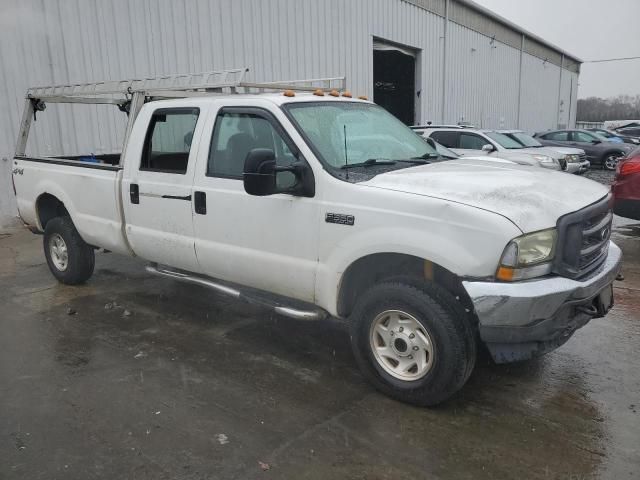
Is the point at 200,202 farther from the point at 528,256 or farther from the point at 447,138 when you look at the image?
the point at 447,138

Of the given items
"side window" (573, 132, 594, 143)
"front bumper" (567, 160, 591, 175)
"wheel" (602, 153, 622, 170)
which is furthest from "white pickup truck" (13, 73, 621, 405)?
"side window" (573, 132, 594, 143)

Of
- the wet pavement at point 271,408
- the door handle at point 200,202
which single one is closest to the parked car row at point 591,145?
the wet pavement at point 271,408

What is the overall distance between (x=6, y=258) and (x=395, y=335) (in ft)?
21.3

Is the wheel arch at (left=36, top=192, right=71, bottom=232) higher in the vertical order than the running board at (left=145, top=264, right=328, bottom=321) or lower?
higher

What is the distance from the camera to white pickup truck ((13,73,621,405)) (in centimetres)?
306

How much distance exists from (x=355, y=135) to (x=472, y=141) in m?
9.50

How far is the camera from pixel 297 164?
12.0 feet

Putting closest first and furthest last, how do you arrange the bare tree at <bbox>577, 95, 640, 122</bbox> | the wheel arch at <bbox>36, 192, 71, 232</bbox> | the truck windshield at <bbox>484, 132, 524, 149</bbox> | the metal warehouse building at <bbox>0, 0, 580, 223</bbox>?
the wheel arch at <bbox>36, 192, 71, 232</bbox> < the metal warehouse building at <bbox>0, 0, 580, 223</bbox> < the truck windshield at <bbox>484, 132, 524, 149</bbox> < the bare tree at <bbox>577, 95, 640, 122</bbox>

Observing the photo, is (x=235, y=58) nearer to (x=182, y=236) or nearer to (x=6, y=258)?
(x=6, y=258)

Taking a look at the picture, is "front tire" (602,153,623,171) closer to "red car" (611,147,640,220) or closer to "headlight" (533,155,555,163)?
"headlight" (533,155,555,163)

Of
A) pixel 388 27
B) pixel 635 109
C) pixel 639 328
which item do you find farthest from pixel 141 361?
pixel 635 109

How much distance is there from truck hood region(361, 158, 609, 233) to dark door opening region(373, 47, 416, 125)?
56.5 feet

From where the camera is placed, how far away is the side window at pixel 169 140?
15.0 feet

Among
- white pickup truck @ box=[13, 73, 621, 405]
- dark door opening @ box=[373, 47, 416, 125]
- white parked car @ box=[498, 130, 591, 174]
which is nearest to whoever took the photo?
white pickup truck @ box=[13, 73, 621, 405]
